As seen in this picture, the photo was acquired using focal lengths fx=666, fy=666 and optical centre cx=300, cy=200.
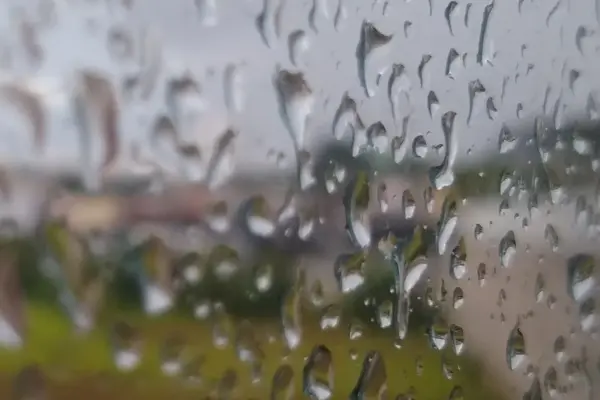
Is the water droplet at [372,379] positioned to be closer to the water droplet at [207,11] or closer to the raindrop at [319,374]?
the raindrop at [319,374]

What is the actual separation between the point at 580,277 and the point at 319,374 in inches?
11.7

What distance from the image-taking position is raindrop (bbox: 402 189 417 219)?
1.54ft

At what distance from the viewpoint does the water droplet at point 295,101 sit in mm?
395

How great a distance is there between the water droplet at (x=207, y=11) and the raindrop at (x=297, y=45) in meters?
0.06

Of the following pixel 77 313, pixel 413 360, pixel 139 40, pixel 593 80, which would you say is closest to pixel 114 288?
pixel 77 313

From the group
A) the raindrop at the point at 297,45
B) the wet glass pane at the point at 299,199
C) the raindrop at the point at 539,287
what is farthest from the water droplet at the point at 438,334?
the raindrop at the point at 297,45

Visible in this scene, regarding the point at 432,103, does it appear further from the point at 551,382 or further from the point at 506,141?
the point at 551,382

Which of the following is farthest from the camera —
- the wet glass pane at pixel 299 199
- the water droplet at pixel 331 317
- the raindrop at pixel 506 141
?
the raindrop at pixel 506 141

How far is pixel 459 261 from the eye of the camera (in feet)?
1.63

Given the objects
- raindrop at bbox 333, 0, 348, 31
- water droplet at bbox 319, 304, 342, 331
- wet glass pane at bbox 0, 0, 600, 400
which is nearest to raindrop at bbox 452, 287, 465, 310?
wet glass pane at bbox 0, 0, 600, 400

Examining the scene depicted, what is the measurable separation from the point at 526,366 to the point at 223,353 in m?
0.29

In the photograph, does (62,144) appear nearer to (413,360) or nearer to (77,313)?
(77,313)

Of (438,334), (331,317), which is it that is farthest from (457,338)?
(331,317)

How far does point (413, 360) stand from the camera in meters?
0.47
